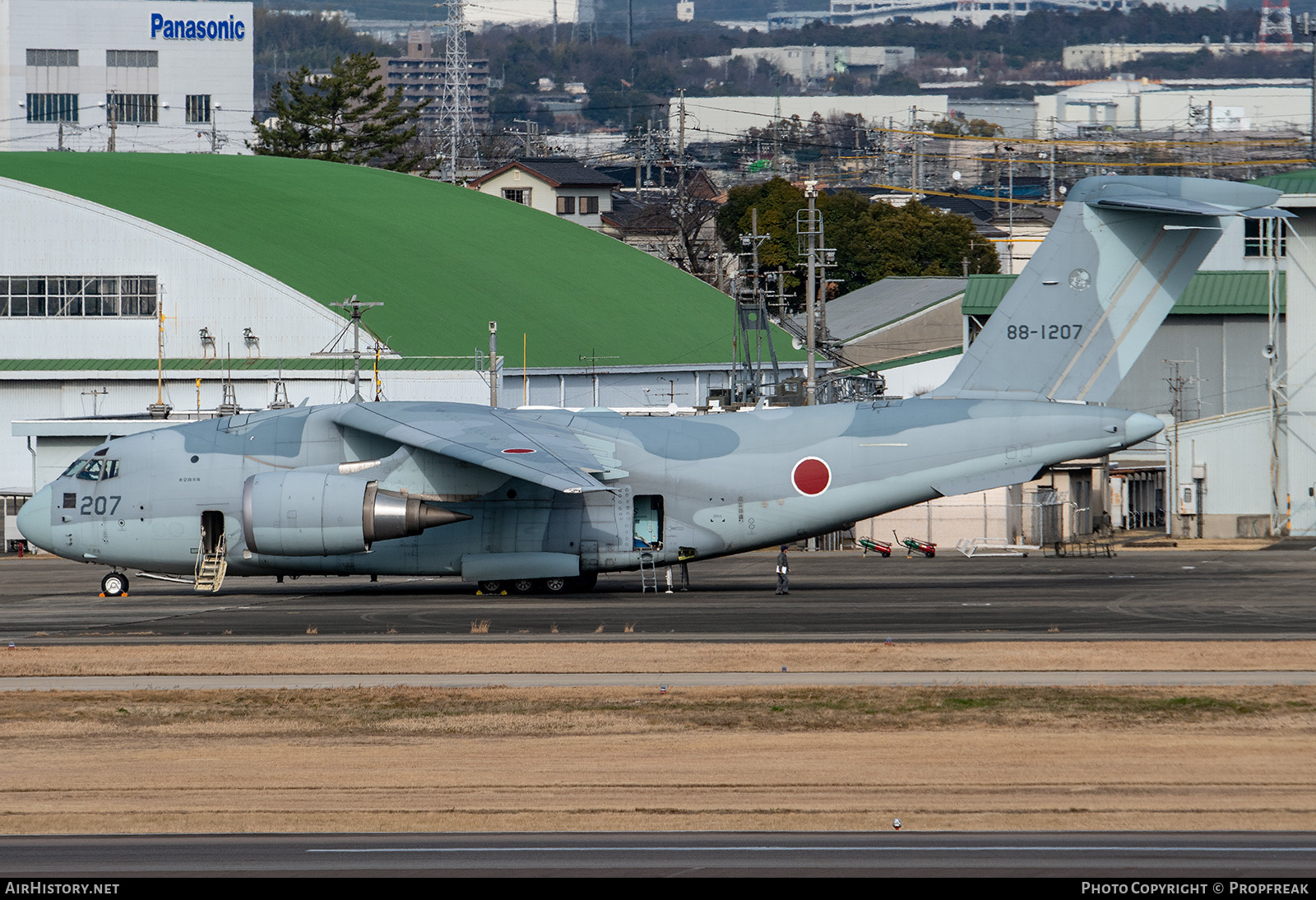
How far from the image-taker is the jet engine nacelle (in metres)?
31.8

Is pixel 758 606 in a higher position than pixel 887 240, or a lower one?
lower

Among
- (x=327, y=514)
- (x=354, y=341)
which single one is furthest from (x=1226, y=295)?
(x=327, y=514)

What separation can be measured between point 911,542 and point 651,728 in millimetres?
28794

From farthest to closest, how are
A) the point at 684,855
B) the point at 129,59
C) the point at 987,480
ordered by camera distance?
the point at 129,59 < the point at 987,480 < the point at 684,855

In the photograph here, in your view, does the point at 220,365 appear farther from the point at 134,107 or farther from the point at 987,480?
the point at 134,107

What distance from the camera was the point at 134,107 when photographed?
133 meters

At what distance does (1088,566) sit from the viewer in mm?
39562

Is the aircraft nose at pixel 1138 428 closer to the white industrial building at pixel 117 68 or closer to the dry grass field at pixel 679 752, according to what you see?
the dry grass field at pixel 679 752

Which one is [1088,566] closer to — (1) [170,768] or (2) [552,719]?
(2) [552,719]

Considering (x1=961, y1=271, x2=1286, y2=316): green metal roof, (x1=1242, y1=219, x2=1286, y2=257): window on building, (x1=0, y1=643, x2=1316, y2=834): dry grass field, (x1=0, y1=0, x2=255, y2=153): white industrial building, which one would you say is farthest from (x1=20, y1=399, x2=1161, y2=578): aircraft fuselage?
(x1=0, y1=0, x2=255, y2=153): white industrial building

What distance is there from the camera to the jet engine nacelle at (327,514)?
104 feet

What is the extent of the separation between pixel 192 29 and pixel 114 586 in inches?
4398

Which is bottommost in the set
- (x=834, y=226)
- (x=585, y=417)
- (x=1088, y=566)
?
(x=1088, y=566)

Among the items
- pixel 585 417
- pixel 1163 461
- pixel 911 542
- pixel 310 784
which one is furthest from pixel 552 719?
pixel 1163 461
